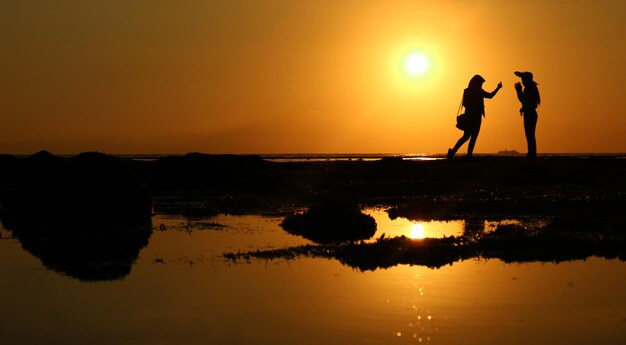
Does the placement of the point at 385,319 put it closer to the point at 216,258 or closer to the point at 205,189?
the point at 216,258

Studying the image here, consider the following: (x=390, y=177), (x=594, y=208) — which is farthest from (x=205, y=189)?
(x=594, y=208)

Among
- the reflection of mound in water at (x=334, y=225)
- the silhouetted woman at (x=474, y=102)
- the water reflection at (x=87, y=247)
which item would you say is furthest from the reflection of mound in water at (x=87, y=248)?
the silhouetted woman at (x=474, y=102)

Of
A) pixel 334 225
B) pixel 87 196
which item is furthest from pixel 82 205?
pixel 334 225

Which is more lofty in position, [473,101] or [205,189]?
[473,101]

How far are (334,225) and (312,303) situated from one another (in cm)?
781

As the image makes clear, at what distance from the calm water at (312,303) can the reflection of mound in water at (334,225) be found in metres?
3.55

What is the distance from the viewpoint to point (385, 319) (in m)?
9.33

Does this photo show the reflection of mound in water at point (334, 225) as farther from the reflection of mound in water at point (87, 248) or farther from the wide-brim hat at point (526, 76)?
the wide-brim hat at point (526, 76)

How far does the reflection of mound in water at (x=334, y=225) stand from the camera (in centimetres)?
1764

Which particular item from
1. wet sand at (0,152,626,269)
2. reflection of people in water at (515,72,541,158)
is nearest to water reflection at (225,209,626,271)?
wet sand at (0,152,626,269)

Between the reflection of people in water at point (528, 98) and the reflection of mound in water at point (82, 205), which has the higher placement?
the reflection of people in water at point (528, 98)

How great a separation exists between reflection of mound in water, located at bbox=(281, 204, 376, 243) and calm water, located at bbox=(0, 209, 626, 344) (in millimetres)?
3547

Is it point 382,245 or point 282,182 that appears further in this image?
point 282,182

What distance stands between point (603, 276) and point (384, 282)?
3.42 metres
